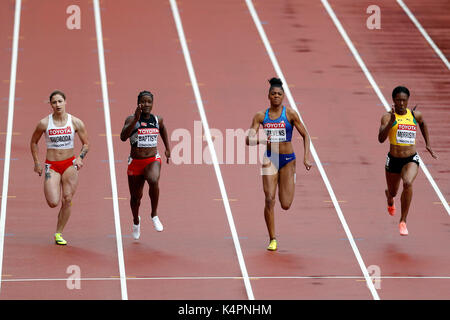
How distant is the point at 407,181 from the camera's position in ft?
46.8

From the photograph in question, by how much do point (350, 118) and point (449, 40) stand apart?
4638 millimetres

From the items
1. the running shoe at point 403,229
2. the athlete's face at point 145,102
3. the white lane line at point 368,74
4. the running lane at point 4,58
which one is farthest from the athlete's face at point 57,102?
the white lane line at point 368,74

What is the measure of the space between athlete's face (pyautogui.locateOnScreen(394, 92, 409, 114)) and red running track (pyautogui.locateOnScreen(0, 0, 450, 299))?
1715 millimetres

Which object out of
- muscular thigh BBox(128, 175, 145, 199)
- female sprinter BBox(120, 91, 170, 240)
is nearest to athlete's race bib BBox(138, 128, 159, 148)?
female sprinter BBox(120, 91, 170, 240)

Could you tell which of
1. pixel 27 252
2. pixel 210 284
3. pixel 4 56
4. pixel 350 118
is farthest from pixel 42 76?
pixel 210 284

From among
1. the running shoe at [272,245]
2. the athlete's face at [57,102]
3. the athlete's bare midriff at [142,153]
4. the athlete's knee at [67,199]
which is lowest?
the running shoe at [272,245]

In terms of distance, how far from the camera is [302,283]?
13.1 m

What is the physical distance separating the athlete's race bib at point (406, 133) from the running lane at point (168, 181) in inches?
99.4

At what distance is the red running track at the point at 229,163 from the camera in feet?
43.7

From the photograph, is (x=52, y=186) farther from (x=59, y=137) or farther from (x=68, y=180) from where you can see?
(x=59, y=137)

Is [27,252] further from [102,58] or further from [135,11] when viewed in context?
[135,11]

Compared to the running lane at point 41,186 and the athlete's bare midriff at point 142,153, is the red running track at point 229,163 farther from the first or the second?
A: the athlete's bare midriff at point 142,153

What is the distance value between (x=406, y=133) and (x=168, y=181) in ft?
13.6

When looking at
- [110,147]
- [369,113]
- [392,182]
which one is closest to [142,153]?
[392,182]
